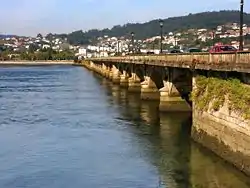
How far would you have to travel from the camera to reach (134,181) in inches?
933

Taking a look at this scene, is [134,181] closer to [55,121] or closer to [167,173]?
[167,173]

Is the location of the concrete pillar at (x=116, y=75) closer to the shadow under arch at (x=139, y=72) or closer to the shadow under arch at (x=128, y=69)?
the shadow under arch at (x=128, y=69)

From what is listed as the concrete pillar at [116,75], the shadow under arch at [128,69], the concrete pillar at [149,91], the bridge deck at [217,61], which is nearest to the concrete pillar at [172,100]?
the bridge deck at [217,61]

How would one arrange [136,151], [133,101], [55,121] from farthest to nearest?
[133,101] → [55,121] → [136,151]

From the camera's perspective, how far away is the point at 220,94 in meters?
28.3

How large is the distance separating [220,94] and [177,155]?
3854 mm

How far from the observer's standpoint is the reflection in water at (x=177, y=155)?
23.3 m

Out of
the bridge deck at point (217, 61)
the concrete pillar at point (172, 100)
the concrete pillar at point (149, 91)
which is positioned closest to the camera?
the bridge deck at point (217, 61)

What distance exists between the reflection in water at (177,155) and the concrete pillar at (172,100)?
93cm

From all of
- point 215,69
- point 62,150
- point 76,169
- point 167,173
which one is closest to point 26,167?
point 76,169

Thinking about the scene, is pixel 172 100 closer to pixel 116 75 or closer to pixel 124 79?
pixel 124 79

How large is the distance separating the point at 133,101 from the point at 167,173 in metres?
35.5

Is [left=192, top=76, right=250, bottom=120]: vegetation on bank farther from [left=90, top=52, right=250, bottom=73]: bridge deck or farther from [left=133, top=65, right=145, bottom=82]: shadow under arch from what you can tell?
[left=133, top=65, right=145, bottom=82]: shadow under arch

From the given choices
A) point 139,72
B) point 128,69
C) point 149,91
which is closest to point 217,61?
point 149,91
